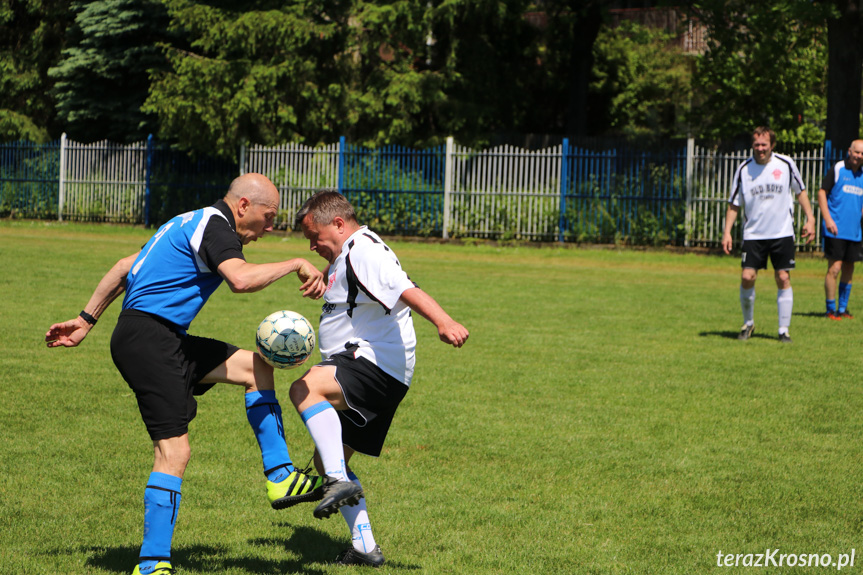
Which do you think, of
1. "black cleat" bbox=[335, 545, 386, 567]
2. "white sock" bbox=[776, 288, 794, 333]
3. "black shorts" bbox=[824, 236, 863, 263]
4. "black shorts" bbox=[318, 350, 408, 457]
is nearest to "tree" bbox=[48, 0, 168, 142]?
"black shorts" bbox=[824, 236, 863, 263]

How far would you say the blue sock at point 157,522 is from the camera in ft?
13.3

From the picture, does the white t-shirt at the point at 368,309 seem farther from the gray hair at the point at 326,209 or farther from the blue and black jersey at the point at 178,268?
the blue and black jersey at the point at 178,268

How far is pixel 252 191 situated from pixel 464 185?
22068 millimetres

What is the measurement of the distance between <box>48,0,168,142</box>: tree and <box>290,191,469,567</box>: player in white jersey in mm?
30160

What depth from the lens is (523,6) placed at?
32.0m

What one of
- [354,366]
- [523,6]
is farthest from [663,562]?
[523,6]

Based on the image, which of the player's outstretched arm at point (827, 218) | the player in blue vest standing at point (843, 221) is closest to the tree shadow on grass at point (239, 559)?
the player's outstretched arm at point (827, 218)

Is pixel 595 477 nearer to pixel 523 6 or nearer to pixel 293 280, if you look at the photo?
pixel 293 280

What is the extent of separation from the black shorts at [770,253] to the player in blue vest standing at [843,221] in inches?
84.2

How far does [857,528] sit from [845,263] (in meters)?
9.31

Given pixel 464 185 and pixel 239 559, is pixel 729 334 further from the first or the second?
pixel 464 185

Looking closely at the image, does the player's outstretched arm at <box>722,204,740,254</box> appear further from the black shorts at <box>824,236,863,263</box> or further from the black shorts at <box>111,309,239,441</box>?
the black shorts at <box>111,309,239,441</box>

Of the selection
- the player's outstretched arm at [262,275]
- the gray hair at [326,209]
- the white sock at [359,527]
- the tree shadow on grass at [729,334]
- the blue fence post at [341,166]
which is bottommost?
the white sock at [359,527]

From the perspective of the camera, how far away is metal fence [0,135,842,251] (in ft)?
78.9
